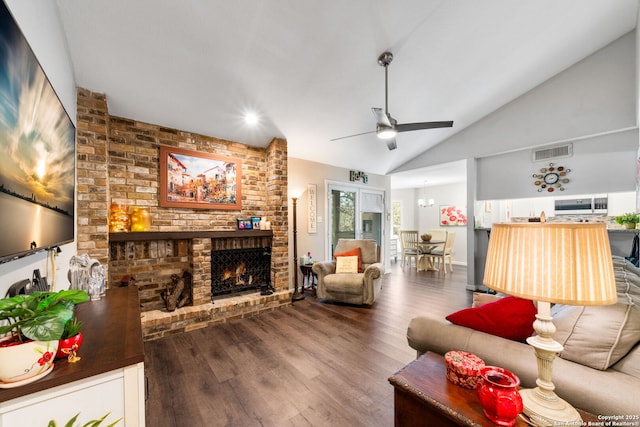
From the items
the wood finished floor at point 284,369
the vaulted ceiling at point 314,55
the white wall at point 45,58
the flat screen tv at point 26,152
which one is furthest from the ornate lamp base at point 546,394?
the vaulted ceiling at point 314,55

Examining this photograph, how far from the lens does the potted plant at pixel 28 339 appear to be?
662mm

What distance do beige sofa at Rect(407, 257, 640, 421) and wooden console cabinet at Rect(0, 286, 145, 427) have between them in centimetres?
141

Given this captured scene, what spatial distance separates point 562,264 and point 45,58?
261 cm

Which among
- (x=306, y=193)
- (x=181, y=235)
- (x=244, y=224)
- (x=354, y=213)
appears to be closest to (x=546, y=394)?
(x=181, y=235)

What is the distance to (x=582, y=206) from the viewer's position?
4.49m

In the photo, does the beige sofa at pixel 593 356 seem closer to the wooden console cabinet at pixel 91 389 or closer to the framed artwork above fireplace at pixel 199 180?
the wooden console cabinet at pixel 91 389

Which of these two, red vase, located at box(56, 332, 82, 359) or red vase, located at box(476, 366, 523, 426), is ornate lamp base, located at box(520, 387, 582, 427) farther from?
red vase, located at box(56, 332, 82, 359)

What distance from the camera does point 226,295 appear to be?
367 centimetres

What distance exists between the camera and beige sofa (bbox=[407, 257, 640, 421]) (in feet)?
2.92

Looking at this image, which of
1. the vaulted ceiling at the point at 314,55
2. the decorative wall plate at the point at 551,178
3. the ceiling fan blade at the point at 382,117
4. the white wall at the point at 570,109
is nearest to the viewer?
the vaulted ceiling at the point at 314,55

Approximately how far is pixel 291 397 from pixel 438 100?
4.17 m

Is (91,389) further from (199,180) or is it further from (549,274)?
(199,180)

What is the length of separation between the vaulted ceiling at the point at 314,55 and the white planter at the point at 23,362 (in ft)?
7.82

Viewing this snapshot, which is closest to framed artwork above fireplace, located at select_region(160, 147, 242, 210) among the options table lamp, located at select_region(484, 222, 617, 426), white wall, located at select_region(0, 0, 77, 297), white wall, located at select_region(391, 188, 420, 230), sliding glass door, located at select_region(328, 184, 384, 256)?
white wall, located at select_region(0, 0, 77, 297)
